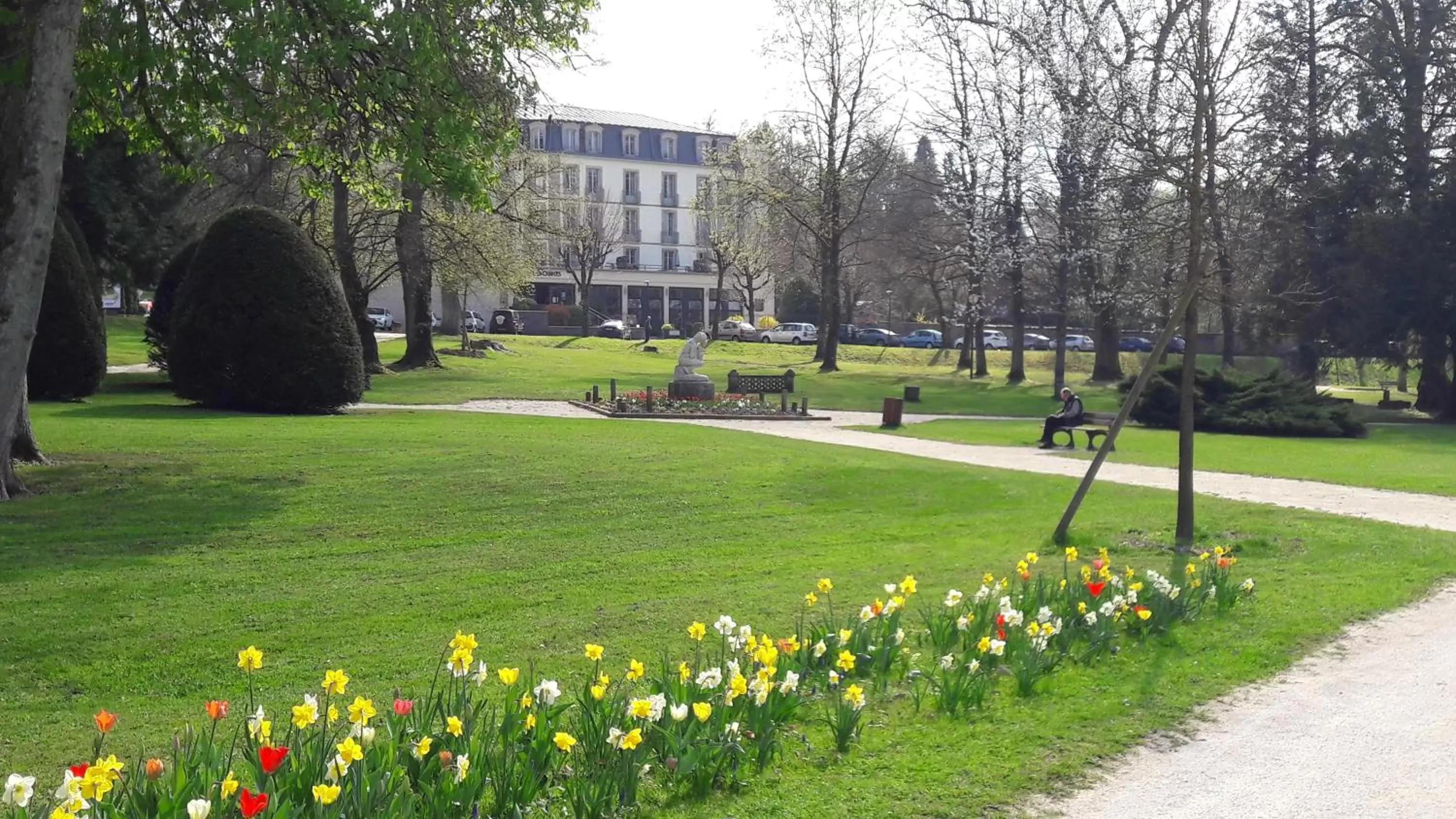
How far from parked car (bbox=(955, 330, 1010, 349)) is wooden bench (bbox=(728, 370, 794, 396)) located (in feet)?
132

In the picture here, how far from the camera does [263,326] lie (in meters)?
20.3

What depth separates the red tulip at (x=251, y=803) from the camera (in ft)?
11.9

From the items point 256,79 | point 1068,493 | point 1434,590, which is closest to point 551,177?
point 256,79

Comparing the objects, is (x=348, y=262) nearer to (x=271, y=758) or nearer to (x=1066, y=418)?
(x=1066, y=418)

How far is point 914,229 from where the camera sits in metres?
52.7

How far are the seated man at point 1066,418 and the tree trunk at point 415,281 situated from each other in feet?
55.8

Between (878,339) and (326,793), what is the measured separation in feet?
226

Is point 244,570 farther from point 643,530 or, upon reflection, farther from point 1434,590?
point 1434,590

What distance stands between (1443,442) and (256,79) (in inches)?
987

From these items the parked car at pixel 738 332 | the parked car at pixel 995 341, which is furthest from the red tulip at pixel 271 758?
the parked car at pixel 995 341

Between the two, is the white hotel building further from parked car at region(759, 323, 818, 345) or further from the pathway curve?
the pathway curve

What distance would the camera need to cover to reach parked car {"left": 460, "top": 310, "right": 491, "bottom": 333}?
68438 millimetres

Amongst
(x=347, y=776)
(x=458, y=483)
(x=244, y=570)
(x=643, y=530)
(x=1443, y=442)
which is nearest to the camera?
(x=347, y=776)

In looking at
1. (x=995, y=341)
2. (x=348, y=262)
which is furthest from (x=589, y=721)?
(x=995, y=341)
